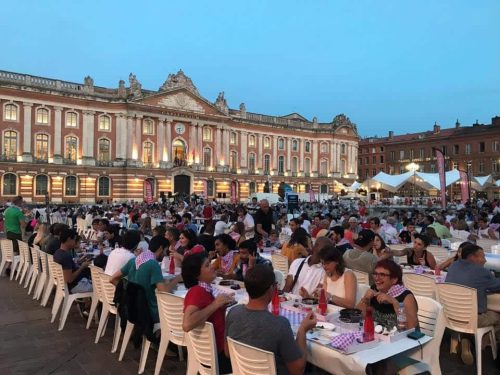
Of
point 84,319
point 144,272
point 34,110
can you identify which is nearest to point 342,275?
point 144,272

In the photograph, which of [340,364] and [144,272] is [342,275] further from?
[144,272]

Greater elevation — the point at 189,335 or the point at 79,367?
the point at 189,335

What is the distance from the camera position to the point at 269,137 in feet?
178

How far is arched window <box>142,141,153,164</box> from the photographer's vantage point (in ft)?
143

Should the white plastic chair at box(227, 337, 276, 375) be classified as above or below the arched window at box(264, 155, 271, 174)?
below

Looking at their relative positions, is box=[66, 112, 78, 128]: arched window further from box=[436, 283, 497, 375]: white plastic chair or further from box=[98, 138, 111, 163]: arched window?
box=[436, 283, 497, 375]: white plastic chair

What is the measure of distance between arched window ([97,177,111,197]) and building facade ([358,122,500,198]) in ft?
122

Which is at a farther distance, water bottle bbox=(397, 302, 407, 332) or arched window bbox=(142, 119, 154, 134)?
arched window bbox=(142, 119, 154, 134)

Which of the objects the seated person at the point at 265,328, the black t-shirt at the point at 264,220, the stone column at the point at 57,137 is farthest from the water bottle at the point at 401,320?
the stone column at the point at 57,137

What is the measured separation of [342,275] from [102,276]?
3115 mm

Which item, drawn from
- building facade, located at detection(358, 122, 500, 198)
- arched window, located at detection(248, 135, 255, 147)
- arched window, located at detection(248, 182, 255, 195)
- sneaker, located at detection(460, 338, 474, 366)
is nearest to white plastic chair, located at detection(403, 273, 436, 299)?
sneaker, located at detection(460, 338, 474, 366)

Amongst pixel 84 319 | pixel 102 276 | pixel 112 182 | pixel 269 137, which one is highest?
pixel 269 137

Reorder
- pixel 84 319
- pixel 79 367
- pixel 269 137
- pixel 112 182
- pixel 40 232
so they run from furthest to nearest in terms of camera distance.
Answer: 1. pixel 269 137
2. pixel 112 182
3. pixel 40 232
4. pixel 84 319
5. pixel 79 367

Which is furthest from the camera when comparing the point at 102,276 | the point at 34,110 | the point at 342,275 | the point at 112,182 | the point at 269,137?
the point at 269,137
